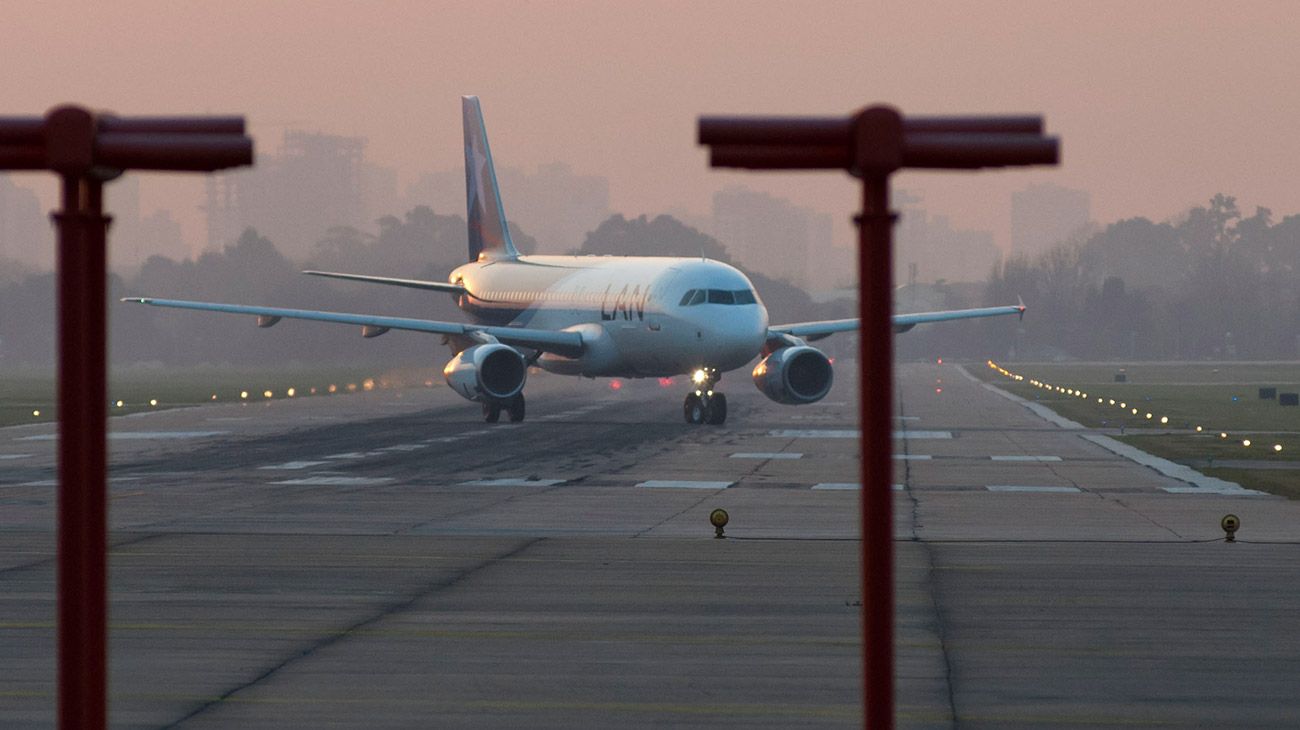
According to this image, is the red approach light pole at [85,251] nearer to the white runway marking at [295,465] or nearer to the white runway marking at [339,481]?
the white runway marking at [339,481]

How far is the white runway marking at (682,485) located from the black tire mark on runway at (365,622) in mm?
9014

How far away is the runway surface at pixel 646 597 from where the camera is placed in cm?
1270

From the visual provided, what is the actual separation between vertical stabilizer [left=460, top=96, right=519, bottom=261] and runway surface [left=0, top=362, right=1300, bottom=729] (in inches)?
1051

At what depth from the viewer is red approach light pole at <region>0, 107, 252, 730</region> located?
25.0ft

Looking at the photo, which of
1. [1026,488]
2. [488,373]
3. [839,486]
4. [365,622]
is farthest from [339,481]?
[365,622]

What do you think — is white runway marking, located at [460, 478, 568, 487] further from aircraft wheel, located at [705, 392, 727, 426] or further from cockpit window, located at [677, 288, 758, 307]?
aircraft wheel, located at [705, 392, 727, 426]

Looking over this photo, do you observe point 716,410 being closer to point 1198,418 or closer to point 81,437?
point 1198,418

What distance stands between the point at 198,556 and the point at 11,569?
2041 millimetres

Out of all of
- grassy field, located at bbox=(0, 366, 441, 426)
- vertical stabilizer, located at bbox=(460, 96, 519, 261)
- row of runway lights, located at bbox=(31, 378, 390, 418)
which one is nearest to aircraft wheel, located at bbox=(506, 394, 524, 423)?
vertical stabilizer, located at bbox=(460, 96, 519, 261)

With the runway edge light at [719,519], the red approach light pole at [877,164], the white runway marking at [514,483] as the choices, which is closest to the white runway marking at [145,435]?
the white runway marking at [514,483]

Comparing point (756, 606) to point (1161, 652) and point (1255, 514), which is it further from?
point (1255, 514)

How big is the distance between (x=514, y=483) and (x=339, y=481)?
3203 millimetres

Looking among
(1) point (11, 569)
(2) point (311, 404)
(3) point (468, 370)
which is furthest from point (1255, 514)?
(2) point (311, 404)

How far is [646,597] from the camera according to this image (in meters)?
17.7
